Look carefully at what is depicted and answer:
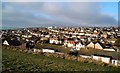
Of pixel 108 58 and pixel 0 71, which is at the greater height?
pixel 0 71

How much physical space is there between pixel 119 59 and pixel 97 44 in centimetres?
2113

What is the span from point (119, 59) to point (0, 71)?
93.3ft

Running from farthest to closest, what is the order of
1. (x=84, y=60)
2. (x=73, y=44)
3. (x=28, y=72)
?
(x=73, y=44) < (x=84, y=60) < (x=28, y=72)

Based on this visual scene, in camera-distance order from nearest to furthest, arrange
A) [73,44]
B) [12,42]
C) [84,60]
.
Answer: [84,60] → [12,42] → [73,44]

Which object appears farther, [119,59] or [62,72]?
[119,59]

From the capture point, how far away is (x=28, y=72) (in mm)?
16781

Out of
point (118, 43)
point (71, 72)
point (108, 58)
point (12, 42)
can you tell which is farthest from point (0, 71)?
point (118, 43)

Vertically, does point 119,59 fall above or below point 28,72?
below

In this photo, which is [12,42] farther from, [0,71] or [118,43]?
[0,71]

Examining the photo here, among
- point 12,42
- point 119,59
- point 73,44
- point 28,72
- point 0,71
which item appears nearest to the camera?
point 0,71

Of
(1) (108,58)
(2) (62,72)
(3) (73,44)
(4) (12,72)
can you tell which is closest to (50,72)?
(2) (62,72)

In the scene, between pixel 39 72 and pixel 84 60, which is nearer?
pixel 39 72

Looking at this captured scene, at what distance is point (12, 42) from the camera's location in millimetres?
60375

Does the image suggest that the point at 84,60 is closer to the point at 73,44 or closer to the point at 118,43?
the point at 118,43
